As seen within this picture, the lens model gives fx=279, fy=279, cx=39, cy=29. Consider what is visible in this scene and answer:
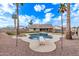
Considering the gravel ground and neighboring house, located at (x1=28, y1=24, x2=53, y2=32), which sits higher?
neighboring house, located at (x1=28, y1=24, x2=53, y2=32)

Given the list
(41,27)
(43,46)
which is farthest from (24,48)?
(41,27)

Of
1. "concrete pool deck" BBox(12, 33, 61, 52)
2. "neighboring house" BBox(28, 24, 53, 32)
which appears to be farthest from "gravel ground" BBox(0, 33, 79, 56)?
"neighboring house" BBox(28, 24, 53, 32)

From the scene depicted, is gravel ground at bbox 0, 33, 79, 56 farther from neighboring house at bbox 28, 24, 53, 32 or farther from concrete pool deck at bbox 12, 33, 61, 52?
neighboring house at bbox 28, 24, 53, 32

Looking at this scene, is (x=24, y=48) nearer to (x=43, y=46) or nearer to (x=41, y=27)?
(x=43, y=46)

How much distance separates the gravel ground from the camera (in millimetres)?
3799

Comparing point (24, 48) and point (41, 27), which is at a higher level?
point (41, 27)

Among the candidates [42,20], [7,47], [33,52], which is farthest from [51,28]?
[7,47]

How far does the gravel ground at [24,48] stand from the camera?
380 centimetres

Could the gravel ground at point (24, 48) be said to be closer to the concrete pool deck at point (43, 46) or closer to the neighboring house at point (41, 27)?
the concrete pool deck at point (43, 46)

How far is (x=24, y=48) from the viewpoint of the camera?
150 inches

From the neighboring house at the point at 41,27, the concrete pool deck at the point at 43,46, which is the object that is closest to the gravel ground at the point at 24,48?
the concrete pool deck at the point at 43,46

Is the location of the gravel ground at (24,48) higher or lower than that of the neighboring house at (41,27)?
lower

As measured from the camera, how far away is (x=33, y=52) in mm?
3801

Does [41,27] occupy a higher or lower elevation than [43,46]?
higher
